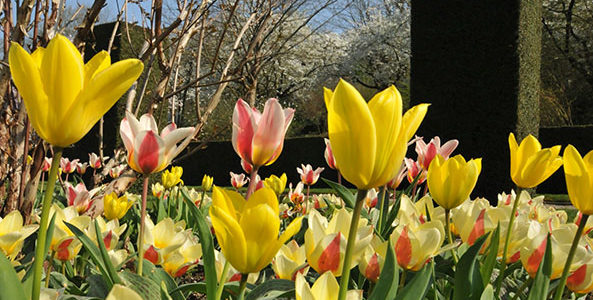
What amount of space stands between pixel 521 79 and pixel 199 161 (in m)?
9.30

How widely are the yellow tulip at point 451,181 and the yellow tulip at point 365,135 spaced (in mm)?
354

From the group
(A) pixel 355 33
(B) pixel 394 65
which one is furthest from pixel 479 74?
(A) pixel 355 33

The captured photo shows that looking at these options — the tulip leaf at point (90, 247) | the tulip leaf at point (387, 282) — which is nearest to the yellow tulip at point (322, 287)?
the tulip leaf at point (387, 282)

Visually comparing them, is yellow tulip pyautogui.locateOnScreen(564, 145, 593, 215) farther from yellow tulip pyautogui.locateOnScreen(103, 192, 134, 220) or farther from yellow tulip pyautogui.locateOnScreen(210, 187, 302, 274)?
yellow tulip pyautogui.locateOnScreen(103, 192, 134, 220)

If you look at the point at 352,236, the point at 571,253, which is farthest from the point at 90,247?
the point at 571,253

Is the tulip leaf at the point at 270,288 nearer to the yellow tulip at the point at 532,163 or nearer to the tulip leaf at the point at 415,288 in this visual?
the tulip leaf at the point at 415,288

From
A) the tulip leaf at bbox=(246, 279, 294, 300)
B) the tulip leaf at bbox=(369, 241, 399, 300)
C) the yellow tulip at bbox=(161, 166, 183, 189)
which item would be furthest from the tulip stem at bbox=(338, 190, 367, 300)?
the yellow tulip at bbox=(161, 166, 183, 189)

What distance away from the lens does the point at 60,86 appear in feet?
1.64

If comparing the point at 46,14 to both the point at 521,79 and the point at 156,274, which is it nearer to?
the point at 156,274

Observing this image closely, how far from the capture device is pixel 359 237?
0.83 m

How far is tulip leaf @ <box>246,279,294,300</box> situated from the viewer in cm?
74

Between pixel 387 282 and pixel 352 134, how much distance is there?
0.25 metres

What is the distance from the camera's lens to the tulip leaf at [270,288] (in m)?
0.74

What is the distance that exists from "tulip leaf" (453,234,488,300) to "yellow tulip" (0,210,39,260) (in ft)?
2.31
